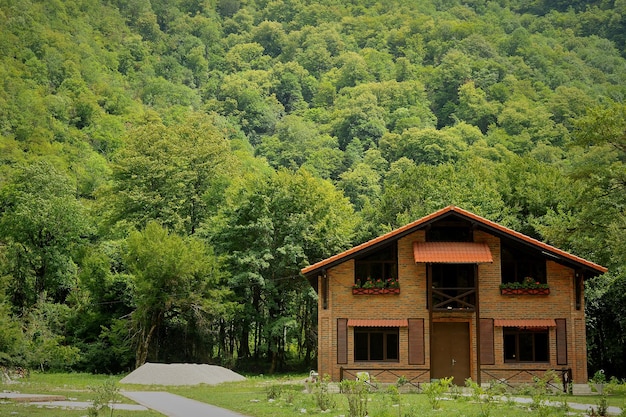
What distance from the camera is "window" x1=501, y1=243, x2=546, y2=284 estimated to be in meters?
37.3

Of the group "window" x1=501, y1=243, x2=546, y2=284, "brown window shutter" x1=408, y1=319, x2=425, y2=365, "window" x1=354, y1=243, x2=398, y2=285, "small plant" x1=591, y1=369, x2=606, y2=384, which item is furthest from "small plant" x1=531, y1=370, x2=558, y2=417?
"window" x1=354, y1=243, x2=398, y2=285

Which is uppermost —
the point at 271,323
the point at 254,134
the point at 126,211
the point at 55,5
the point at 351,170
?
the point at 55,5

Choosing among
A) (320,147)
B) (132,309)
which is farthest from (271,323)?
(320,147)

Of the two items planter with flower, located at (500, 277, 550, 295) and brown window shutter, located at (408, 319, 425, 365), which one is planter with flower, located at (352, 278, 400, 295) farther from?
planter with flower, located at (500, 277, 550, 295)

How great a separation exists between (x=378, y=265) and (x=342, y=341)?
3.68 metres

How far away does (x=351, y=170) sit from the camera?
98.4 meters

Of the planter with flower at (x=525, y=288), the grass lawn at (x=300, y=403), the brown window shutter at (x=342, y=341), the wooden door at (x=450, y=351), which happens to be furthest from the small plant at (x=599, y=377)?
the brown window shutter at (x=342, y=341)

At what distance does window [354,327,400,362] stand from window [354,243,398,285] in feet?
7.01

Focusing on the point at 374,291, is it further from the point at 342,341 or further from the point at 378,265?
the point at 342,341

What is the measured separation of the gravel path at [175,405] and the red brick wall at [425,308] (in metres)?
8.28

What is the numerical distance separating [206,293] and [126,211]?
14018mm

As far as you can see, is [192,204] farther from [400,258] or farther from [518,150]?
[518,150]

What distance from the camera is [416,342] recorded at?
36.8m

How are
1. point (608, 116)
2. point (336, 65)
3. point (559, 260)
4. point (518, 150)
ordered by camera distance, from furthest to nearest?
1. point (336, 65)
2. point (518, 150)
3. point (559, 260)
4. point (608, 116)
